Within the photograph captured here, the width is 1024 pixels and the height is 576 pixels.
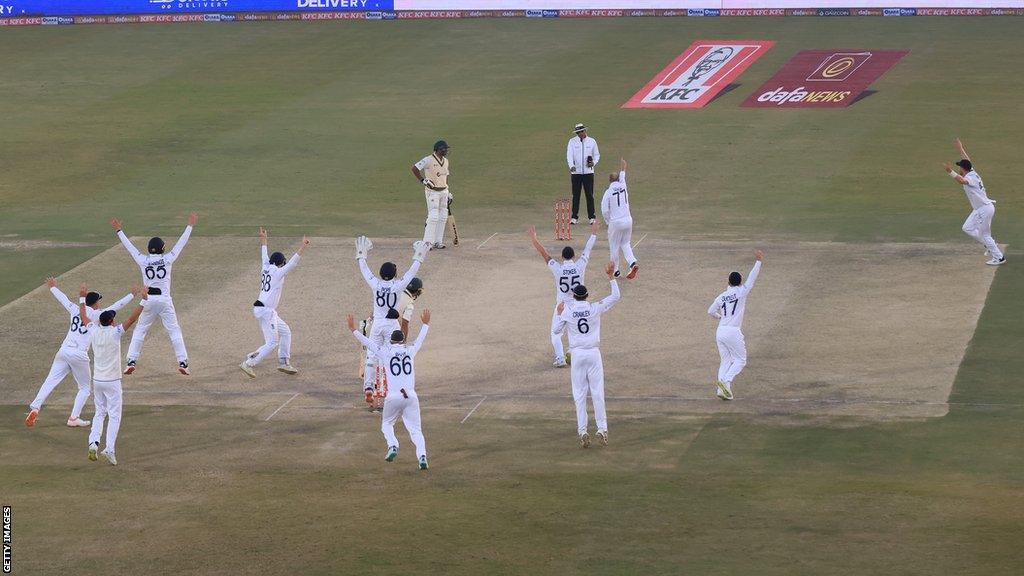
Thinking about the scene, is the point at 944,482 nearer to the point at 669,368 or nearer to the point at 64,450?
the point at 669,368

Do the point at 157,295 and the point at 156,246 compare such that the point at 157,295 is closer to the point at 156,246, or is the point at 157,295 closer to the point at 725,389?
the point at 156,246

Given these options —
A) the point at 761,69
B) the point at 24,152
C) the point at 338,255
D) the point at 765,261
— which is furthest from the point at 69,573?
the point at 761,69

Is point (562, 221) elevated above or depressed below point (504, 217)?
below

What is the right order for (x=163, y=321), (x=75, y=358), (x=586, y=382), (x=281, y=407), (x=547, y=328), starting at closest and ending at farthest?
(x=586, y=382) → (x=75, y=358) → (x=281, y=407) → (x=163, y=321) → (x=547, y=328)

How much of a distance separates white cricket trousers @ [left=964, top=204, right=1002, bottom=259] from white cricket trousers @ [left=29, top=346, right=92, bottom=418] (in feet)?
52.9

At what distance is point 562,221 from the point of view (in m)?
30.7

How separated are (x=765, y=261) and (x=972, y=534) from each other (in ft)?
42.0

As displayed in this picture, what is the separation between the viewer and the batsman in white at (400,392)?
60.5 ft

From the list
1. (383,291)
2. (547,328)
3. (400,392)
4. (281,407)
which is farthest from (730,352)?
(281,407)

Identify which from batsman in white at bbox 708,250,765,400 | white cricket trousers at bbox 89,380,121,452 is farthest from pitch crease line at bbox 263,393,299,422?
batsman in white at bbox 708,250,765,400

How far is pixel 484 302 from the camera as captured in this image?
2652cm

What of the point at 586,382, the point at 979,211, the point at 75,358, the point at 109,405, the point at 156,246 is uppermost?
the point at 979,211

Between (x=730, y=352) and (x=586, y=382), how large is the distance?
2.74 m

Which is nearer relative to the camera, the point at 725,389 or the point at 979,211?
the point at 725,389
